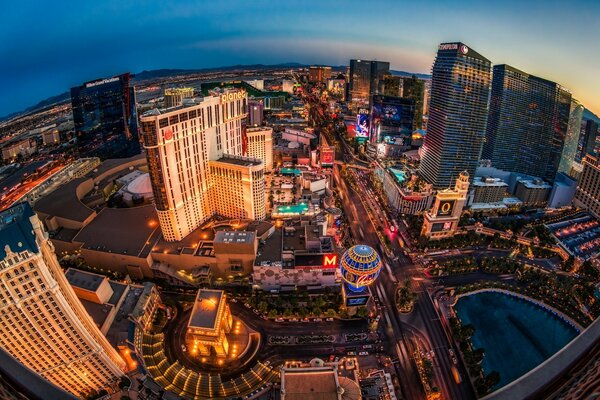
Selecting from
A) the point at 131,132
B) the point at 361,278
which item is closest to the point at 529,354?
the point at 361,278

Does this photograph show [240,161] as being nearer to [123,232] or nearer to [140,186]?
[123,232]

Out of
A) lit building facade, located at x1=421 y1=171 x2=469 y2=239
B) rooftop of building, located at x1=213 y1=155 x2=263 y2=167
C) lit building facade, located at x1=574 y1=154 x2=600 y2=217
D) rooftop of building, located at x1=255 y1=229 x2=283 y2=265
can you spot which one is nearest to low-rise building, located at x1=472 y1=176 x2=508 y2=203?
lit building facade, located at x1=421 y1=171 x2=469 y2=239

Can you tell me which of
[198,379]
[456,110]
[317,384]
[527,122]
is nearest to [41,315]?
[198,379]

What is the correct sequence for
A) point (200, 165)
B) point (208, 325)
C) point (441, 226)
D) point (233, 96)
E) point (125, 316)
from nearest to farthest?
point (208, 325)
point (125, 316)
point (200, 165)
point (233, 96)
point (441, 226)

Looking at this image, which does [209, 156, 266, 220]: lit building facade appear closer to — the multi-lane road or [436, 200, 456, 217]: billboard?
the multi-lane road

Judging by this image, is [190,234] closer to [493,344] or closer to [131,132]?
[493,344]
